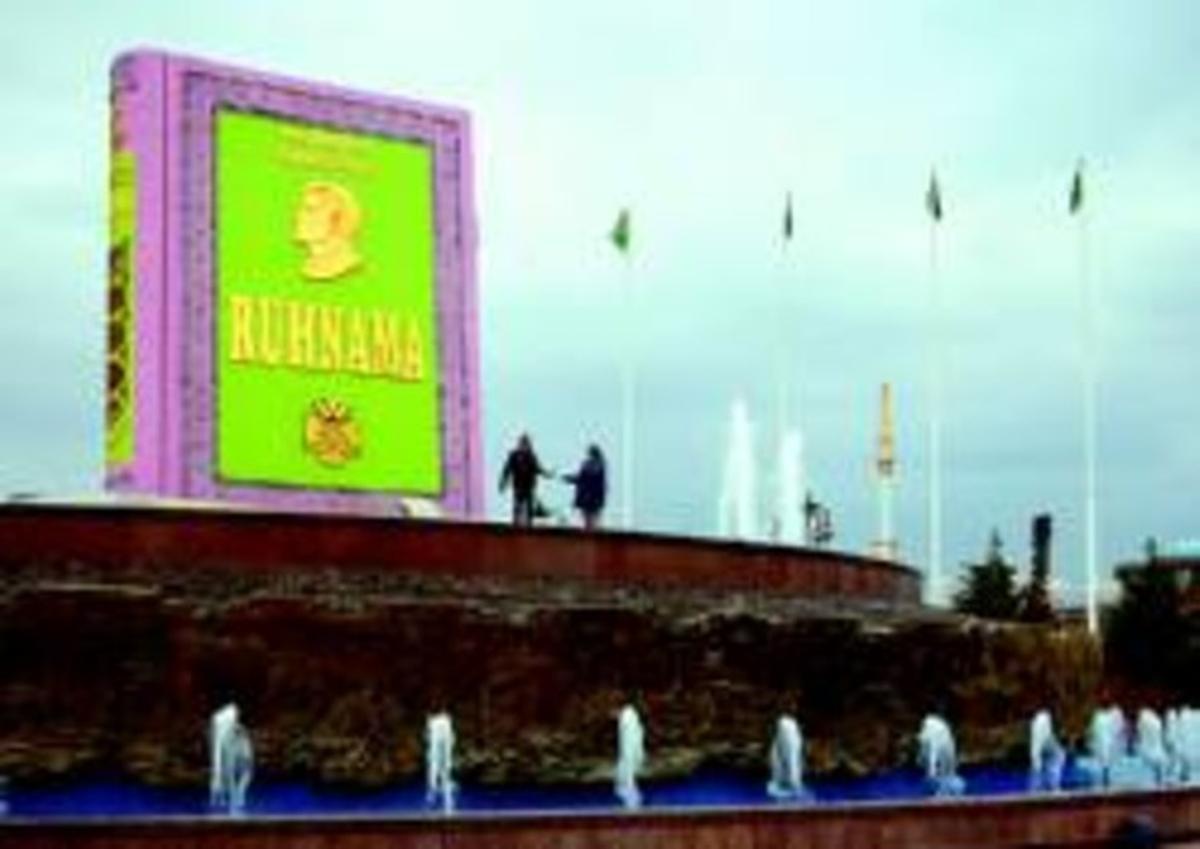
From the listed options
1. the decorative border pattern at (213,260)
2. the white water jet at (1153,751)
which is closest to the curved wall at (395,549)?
the decorative border pattern at (213,260)

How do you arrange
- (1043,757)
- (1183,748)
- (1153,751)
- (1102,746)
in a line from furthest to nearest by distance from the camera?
(1183,748) < (1153,751) < (1102,746) < (1043,757)

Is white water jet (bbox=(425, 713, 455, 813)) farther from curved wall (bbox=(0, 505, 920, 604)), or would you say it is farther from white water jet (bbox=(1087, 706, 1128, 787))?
white water jet (bbox=(1087, 706, 1128, 787))

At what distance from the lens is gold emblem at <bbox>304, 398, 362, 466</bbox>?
926 inches

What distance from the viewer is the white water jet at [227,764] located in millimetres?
16609

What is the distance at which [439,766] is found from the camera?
17469 millimetres

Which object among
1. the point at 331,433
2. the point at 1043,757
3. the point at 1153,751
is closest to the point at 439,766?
the point at 331,433

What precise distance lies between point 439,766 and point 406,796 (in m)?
0.32

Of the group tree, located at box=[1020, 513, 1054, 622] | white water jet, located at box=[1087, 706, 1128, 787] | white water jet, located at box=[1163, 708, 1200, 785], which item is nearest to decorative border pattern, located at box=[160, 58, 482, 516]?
white water jet, located at box=[1087, 706, 1128, 787]

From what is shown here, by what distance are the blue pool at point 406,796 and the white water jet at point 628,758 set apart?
0.09 metres

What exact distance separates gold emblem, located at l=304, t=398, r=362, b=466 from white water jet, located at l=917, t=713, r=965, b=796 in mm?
6409

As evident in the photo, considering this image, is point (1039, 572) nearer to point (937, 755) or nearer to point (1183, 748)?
point (1183, 748)

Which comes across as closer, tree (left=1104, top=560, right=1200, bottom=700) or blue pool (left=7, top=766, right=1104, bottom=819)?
blue pool (left=7, top=766, right=1104, bottom=819)

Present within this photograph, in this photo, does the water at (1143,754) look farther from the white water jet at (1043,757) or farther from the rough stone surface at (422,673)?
the rough stone surface at (422,673)

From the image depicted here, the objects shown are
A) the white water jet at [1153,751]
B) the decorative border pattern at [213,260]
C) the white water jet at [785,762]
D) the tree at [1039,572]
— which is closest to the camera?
the white water jet at [785,762]
